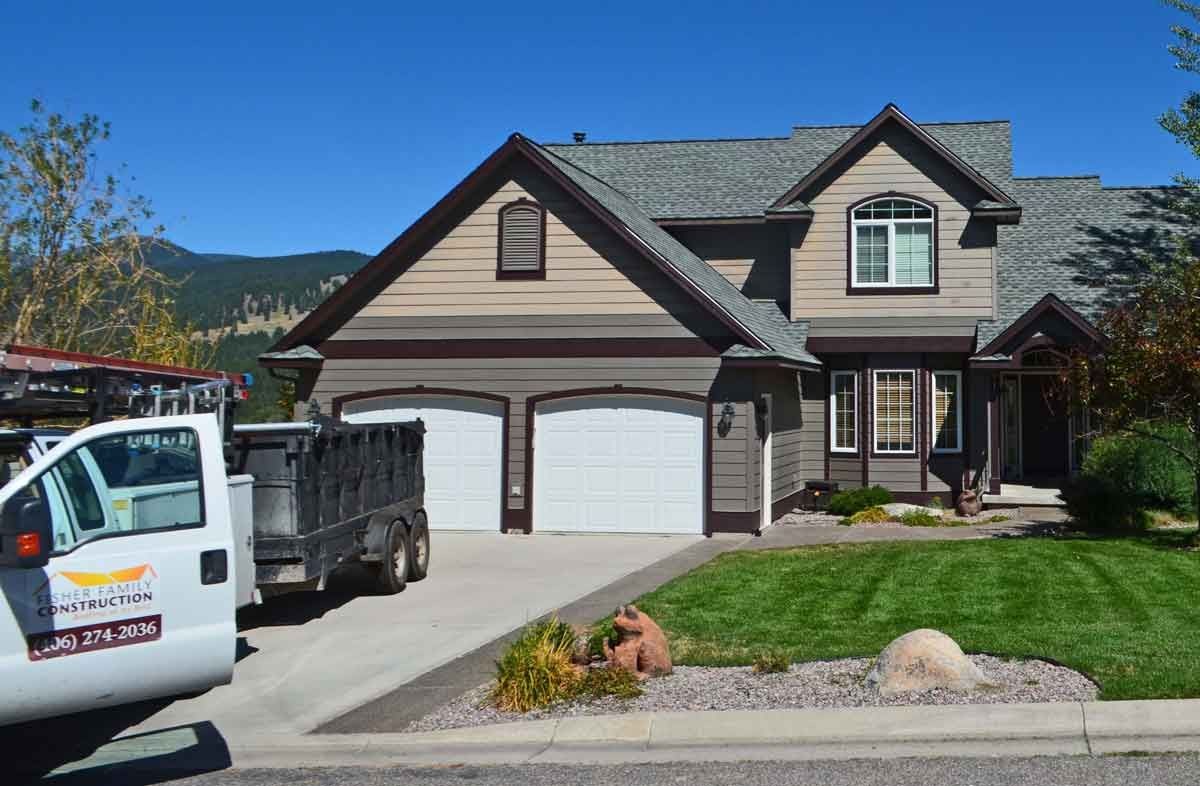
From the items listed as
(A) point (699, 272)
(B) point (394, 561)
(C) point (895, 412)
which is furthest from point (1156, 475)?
(B) point (394, 561)

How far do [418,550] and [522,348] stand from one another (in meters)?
5.99

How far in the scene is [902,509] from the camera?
70.0 feet

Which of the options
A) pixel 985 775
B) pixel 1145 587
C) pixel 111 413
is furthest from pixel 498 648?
pixel 1145 587

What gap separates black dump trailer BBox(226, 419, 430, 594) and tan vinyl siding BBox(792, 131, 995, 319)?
10.9 m

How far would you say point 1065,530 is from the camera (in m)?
18.3

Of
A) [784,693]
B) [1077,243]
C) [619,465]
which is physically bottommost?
[784,693]

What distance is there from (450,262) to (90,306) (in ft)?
18.7

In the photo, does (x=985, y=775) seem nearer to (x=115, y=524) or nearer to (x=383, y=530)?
(x=115, y=524)

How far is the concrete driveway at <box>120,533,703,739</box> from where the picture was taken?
8.84m

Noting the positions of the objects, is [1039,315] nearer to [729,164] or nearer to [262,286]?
[729,164]

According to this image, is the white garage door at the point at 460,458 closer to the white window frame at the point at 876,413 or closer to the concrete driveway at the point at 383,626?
the concrete driveway at the point at 383,626

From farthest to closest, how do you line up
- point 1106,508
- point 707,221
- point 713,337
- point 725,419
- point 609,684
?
point 707,221
point 713,337
point 725,419
point 1106,508
point 609,684

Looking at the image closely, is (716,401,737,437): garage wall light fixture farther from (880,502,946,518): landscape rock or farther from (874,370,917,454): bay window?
(874,370,917,454): bay window

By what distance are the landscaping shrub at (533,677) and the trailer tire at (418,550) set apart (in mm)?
5845
